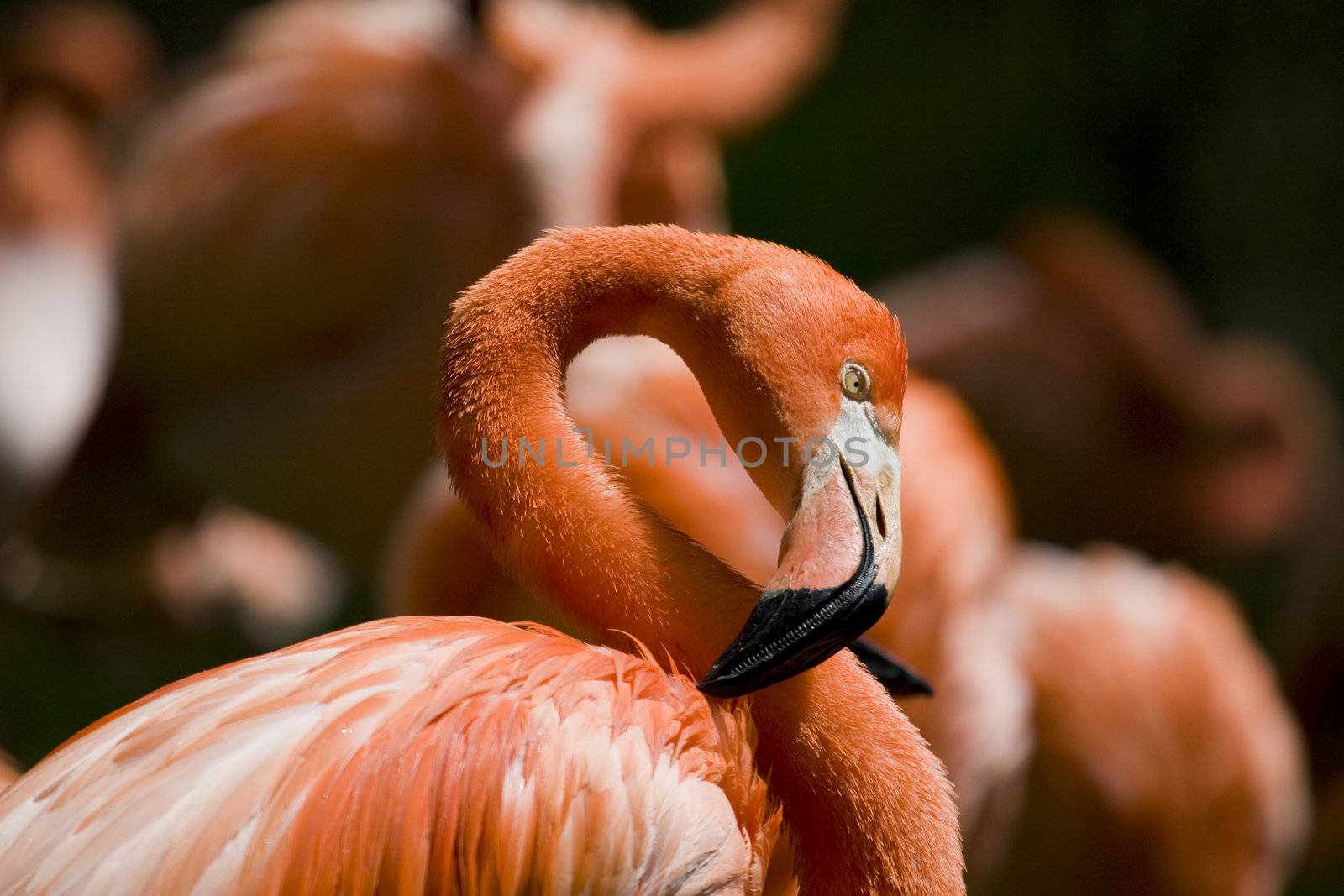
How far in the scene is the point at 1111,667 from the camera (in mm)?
2479

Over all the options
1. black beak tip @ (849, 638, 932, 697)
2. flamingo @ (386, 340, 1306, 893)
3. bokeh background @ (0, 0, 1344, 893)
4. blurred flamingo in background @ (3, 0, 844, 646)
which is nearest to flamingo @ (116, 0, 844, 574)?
blurred flamingo in background @ (3, 0, 844, 646)

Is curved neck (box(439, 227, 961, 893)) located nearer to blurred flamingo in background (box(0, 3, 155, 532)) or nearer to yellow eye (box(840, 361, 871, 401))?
yellow eye (box(840, 361, 871, 401))

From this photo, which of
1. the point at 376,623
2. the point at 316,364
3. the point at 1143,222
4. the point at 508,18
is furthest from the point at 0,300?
the point at 1143,222

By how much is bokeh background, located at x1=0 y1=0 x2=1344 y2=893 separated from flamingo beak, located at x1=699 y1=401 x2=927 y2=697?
151 inches

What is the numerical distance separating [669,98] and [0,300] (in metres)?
1.56

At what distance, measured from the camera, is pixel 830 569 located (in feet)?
3.99

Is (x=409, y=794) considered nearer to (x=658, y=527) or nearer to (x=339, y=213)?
A: (x=658, y=527)

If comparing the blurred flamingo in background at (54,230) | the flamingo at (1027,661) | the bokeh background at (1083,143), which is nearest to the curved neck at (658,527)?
the flamingo at (1027,661)

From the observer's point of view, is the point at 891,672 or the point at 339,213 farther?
the point at 339,213

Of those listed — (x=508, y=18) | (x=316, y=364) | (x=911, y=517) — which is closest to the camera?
(x=911, y=517)

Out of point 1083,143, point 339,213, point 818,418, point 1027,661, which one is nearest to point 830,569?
point 818,418

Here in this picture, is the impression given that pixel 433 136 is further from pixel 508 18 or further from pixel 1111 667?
pixel 1111 667

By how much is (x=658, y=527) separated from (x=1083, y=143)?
5.33m

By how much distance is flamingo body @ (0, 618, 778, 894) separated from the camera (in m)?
1.18
